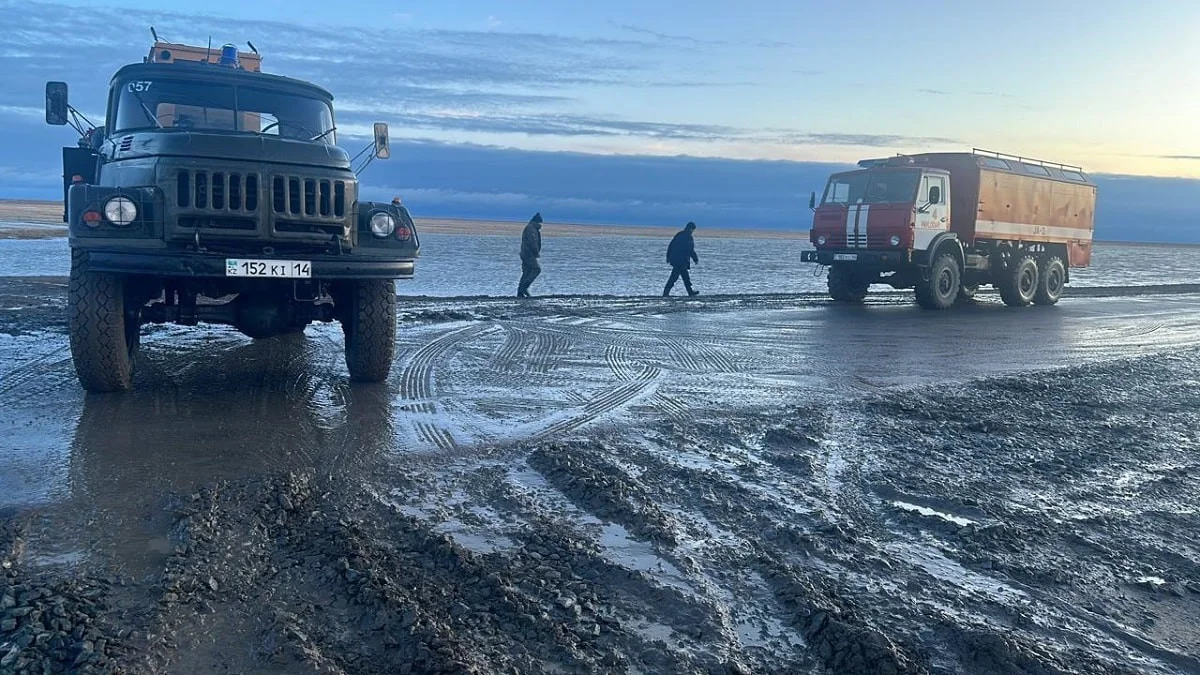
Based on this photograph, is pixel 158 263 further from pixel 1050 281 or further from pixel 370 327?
pixel 1050 281

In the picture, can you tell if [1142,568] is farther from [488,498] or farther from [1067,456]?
[488,498]

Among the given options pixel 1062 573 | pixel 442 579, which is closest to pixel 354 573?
pixel 442 579

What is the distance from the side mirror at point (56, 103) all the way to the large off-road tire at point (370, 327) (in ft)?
10.8

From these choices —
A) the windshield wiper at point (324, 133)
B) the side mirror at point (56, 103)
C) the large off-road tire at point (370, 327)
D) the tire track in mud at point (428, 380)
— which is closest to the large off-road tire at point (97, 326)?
the large off-road tire at point (370, 327)

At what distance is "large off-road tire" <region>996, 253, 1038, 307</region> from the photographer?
20875 mm

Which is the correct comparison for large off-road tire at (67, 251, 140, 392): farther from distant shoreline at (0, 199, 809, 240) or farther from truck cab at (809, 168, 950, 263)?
distant shoreline at (0, 199, 809, 240)

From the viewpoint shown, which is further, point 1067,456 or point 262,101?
point 262,101

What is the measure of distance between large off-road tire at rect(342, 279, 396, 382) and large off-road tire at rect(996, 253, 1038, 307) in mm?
16912

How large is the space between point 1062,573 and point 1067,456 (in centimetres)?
241

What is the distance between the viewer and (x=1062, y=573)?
4340 mm

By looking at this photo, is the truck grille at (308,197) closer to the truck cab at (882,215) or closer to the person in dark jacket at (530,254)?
the person in dark jacket at (530,254)

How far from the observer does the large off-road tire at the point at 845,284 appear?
1950 cm

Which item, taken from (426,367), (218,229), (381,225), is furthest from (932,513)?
(426,367)

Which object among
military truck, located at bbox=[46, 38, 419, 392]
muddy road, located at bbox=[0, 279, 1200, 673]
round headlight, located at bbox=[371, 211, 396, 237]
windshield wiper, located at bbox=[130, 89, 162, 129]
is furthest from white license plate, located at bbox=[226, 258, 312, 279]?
windshield wiper, located at bbox=[130, 89, 162, 129]
